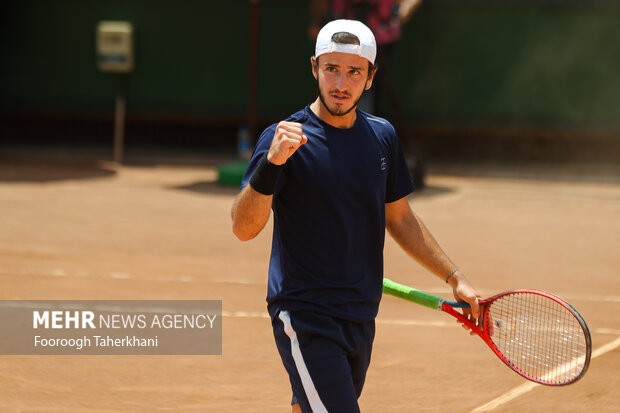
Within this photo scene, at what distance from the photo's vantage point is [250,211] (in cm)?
342

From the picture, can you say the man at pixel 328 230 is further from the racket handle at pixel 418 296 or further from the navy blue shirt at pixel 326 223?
the racket handle at pixel 418 296

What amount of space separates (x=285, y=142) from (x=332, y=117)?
15.5 inches

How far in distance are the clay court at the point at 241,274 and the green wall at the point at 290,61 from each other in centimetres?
128

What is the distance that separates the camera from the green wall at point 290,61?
14438 millimetres

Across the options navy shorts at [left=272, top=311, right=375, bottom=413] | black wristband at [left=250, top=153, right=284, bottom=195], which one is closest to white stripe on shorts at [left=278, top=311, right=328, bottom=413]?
navy shorts at [left=272, top=311, right=375, bottom=413]

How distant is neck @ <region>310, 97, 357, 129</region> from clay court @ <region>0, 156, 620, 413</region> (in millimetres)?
1937

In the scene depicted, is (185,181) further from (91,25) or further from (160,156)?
(91,25)

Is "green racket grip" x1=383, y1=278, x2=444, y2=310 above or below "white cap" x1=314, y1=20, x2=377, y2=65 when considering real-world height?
below

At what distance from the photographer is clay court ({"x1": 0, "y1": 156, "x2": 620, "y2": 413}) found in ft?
17.2

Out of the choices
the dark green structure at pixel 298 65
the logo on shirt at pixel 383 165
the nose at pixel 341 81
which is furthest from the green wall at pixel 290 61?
the nose at pixel 341 81

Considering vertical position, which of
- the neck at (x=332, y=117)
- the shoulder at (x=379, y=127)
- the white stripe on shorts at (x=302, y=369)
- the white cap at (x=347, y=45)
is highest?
the white cap at (x=347, y=45)

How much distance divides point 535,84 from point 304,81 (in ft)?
10.9

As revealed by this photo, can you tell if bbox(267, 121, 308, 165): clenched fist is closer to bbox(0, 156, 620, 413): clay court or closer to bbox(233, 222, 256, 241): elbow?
bbox(233, 222, 256, 241): elbow

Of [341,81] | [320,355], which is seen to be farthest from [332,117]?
[320,355]
